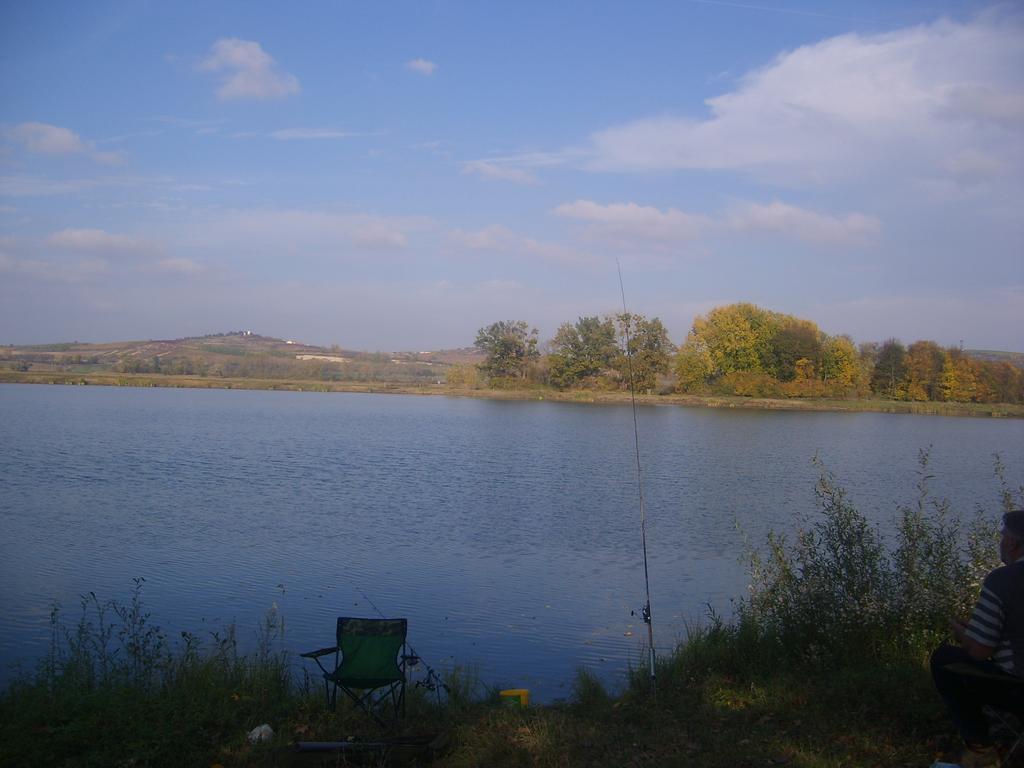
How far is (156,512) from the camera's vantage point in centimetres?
1641

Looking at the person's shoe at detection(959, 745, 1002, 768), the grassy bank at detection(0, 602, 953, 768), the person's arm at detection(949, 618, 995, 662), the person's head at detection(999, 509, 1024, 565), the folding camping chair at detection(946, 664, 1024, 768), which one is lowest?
the grassy bank at detection(0, 602, 953, 768)

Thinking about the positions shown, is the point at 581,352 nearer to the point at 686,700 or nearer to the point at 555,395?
the point at 555,395

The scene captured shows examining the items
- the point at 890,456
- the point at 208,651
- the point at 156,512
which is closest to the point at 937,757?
the point at 208,651

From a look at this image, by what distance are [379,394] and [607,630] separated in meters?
69.3

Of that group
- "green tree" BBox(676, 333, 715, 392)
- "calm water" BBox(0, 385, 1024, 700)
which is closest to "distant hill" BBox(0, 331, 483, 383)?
"green tree" BBox(676, 333, 715, 392)

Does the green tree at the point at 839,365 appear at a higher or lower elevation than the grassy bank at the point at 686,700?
higher

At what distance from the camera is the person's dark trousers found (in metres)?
4.32

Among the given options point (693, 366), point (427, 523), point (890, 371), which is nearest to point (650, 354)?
point (693, 366)

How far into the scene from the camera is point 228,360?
101562 mm

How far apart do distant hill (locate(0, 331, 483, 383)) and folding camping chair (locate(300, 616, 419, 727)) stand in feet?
282

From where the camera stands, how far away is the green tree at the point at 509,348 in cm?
7838

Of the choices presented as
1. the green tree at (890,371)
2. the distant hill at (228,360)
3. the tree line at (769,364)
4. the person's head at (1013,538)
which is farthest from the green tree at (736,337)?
the person's head at (1013,538)

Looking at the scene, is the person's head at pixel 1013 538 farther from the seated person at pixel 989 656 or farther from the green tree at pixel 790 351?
the green tree at pixel 790 351

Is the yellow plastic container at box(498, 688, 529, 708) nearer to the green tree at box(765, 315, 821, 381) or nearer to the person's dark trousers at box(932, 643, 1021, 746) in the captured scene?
the person's dark trousers at box(932, 643, 1021, 746)
